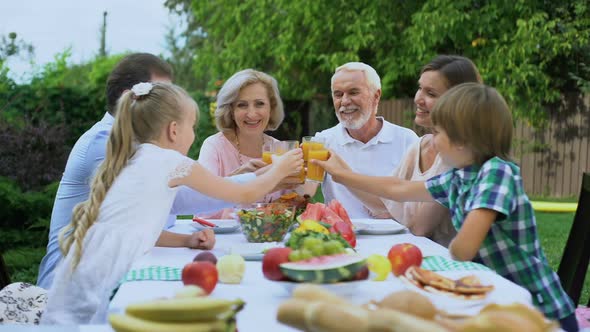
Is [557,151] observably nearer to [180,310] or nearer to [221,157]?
[221,157]

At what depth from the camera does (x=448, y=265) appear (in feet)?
8.07

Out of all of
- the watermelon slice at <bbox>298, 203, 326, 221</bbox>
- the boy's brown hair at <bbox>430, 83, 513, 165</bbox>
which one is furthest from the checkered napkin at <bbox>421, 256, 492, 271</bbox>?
the watermelon slice at <bbox>298, 203, 326, 221</bbox>

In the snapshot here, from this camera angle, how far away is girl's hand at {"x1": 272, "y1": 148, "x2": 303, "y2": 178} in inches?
132

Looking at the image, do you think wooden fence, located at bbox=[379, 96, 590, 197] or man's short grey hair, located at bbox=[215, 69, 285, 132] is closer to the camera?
man's short grey hair, located at bbox=[215, 69, 285, 132]

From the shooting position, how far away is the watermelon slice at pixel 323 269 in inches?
72.7

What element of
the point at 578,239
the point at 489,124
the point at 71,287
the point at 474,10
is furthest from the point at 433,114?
the point at 474,10

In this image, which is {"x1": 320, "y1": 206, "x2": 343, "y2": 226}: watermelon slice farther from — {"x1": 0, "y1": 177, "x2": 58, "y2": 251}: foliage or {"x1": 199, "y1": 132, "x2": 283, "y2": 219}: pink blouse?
{"x1": 0, "y1": 177, "x2": 58, "y2": 251}: foliage

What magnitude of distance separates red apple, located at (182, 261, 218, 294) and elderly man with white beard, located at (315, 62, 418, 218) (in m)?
2.58

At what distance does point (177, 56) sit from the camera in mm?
35625

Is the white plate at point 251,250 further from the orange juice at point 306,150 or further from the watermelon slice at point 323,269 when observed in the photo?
the orange juice at point 306,150

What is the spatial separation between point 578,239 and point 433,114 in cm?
124

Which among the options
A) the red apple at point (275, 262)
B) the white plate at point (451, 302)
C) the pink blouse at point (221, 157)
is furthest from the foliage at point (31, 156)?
the white plate at point (451, 302)

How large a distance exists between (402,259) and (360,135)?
105 inches

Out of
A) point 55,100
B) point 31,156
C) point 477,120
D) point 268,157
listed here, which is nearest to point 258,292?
point 477,120
